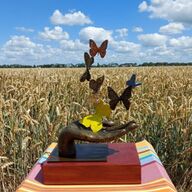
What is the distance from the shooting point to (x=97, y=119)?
103 inches

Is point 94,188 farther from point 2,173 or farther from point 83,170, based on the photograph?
point 2,173

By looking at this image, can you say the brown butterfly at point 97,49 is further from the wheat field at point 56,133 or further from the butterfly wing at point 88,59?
the wheat field at point 56,133

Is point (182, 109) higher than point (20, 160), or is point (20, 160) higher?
point (182, 109)

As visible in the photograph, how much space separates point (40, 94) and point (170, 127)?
1.77 m

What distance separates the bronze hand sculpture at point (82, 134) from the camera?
2590 millimetres

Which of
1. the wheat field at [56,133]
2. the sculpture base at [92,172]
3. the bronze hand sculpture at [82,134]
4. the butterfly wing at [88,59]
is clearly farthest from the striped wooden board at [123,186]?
the wheat field at [56,133]

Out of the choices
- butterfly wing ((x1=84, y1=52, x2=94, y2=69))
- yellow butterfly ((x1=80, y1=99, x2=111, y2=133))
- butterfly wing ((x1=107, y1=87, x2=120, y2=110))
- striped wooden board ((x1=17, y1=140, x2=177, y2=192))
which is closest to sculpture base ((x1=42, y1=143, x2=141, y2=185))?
striped wooden board ((x1=17, y1=140, x2=177, y2=192))

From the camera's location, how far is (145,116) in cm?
487

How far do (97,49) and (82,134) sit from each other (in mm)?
521

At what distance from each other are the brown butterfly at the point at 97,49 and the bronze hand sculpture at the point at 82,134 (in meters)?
0.43

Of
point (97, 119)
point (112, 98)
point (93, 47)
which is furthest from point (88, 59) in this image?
point (97, 119)

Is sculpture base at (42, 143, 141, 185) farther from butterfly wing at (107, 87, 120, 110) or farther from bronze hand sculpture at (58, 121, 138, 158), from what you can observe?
butterfly wing at (107, 87, 120, 110)

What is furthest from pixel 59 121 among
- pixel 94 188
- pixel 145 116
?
pixel 94 188

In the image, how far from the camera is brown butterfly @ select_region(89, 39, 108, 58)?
2703 mm
